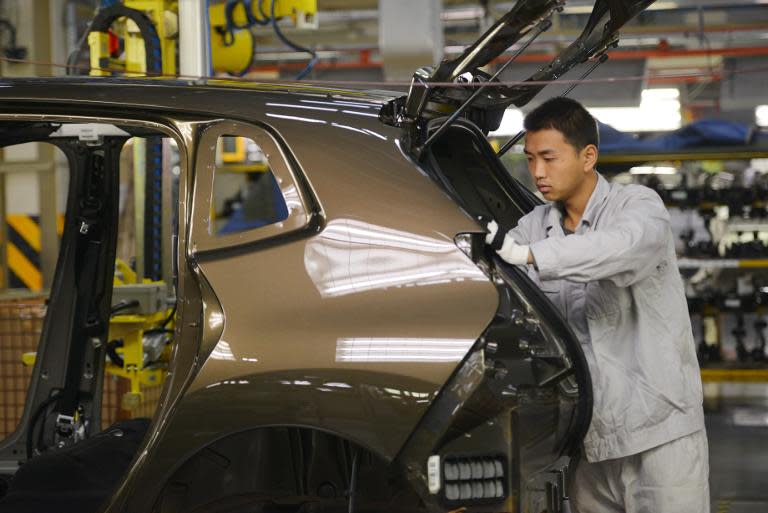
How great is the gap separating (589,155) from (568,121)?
108 mm

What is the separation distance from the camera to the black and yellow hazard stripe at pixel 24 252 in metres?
10.5

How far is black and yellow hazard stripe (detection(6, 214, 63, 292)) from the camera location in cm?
1050

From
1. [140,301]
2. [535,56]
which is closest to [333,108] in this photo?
[140,301]

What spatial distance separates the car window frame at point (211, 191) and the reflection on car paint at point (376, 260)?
0.09m

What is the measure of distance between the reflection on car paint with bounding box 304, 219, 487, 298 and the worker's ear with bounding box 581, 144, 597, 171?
0.53 m

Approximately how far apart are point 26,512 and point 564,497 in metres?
1.65

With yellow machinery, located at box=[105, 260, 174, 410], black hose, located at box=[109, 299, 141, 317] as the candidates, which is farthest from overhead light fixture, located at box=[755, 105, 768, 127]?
black hose, located at box=[109, 299, 141, 317]

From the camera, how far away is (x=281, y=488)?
106 inches

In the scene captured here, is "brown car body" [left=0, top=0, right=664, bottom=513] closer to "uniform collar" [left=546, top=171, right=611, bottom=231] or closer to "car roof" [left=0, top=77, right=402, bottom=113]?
"car roof" [left=0, top=77, right=402, bottom=113]

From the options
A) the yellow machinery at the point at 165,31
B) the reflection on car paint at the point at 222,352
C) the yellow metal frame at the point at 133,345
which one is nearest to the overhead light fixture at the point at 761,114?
the yellow machinery at the point at 165,31

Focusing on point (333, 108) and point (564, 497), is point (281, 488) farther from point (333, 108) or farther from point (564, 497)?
point (333, 108)

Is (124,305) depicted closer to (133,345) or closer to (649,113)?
(133,345)

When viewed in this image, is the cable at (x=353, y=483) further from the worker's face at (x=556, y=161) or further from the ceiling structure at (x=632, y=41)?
the ceiling structure at (x=632, y=41)

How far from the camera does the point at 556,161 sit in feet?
8.49
